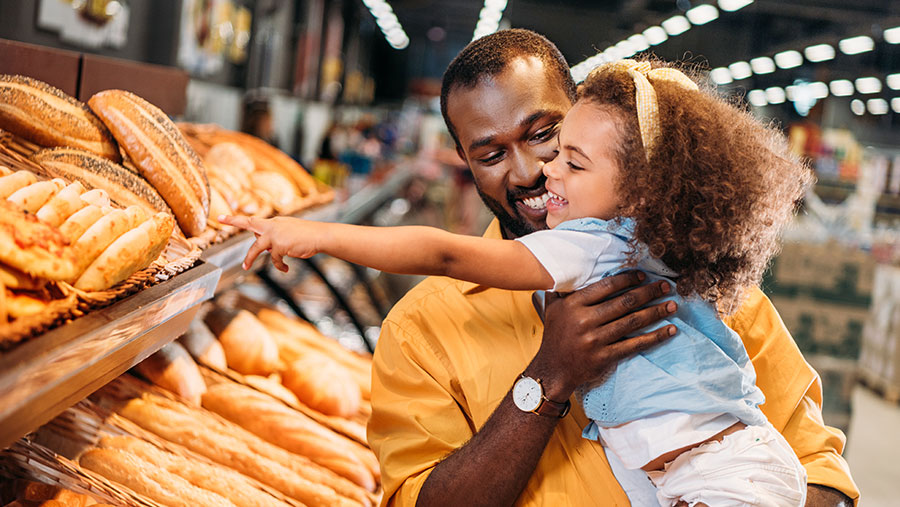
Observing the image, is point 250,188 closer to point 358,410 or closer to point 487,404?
point 358,410

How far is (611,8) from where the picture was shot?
859 cm

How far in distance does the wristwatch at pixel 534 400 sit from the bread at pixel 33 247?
28.6 inches

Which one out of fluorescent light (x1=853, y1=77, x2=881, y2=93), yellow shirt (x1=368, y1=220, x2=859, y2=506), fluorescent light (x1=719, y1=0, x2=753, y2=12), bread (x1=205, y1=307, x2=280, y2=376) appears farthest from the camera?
fluorescent light (x1=853, y1=77, x2=881, y2=93)

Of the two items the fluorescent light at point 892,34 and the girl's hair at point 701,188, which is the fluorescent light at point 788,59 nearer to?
the fluorescent light at point 892,34

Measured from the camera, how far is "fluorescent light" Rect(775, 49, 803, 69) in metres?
8.47

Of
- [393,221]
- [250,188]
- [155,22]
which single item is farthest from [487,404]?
[393,221]

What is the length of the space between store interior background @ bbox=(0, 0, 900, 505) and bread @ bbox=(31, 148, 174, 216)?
3.78 feet

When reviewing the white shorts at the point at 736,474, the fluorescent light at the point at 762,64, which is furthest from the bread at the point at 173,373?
the fluorescent light at the point at 762,64

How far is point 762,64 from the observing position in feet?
31.7

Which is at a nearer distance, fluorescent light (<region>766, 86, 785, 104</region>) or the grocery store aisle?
the grocery store aisle

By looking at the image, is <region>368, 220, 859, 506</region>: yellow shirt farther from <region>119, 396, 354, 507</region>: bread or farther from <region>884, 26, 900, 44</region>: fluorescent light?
<region>884, 26, 900, 44</region>: fluorescent light

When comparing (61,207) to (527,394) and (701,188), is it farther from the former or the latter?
(701,188)

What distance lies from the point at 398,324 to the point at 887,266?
24.9 ft

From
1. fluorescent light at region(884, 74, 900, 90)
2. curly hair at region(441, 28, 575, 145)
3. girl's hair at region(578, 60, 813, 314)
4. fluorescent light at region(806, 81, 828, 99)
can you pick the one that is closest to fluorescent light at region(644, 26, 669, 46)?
fluorescent light at region(884, 74, 900, 90)
